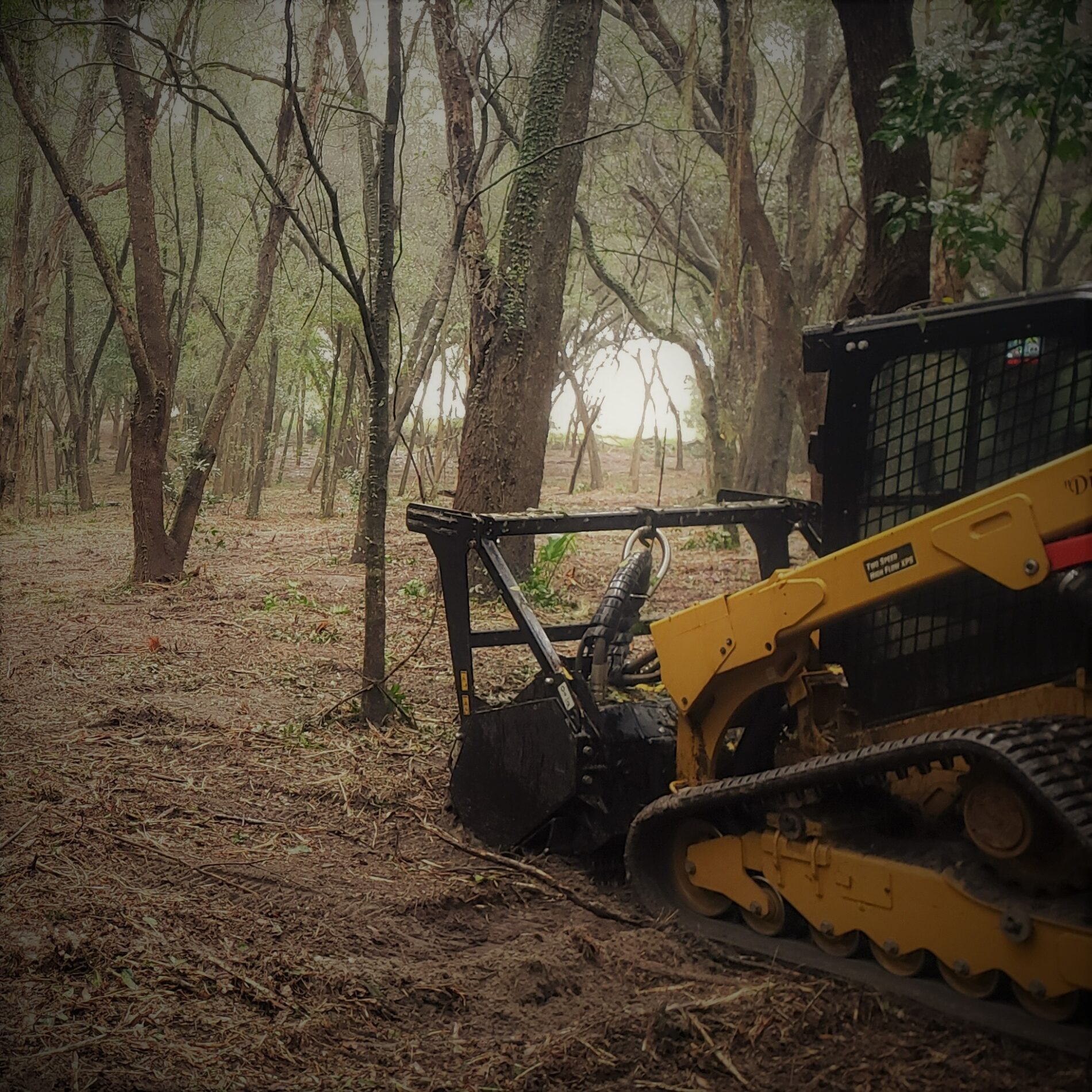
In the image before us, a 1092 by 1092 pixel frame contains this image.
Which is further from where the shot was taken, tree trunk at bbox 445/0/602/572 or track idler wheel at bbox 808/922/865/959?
tree trunk at bbox 445/0/602/572

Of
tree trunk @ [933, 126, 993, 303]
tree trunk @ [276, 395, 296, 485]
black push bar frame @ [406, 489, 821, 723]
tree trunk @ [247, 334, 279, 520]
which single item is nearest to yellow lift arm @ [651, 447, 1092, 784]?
black push bar frame @ [406, 489, 821, 723]

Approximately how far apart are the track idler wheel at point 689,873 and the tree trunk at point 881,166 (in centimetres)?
316

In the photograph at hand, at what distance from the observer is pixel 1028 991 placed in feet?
8.30

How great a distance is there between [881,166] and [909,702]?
11.3ft

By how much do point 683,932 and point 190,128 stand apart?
15.7 meters

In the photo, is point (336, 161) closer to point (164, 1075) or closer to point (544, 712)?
point (544, 712)

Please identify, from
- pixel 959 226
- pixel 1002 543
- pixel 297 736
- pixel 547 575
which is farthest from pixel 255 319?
pixel 1002 543

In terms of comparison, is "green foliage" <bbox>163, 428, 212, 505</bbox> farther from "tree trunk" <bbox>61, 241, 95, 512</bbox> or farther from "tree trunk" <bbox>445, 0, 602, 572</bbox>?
"tree trunk" <bbox>445, 0, 602, 572</bbox>

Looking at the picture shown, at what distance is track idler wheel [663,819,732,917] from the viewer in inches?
133

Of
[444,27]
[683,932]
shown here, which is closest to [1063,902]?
[683,932]

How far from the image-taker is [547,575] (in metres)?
9.80

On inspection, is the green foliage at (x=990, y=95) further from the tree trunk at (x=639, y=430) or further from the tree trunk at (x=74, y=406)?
the tree trunk at (x=639, y=430)

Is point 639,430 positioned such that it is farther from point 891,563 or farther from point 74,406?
point 891,563

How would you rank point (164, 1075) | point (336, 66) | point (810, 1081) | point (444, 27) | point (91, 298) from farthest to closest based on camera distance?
point (91, 298)
point (336, 66)
point (444, 27)
point (164, 1075)
point (810, 1081)
